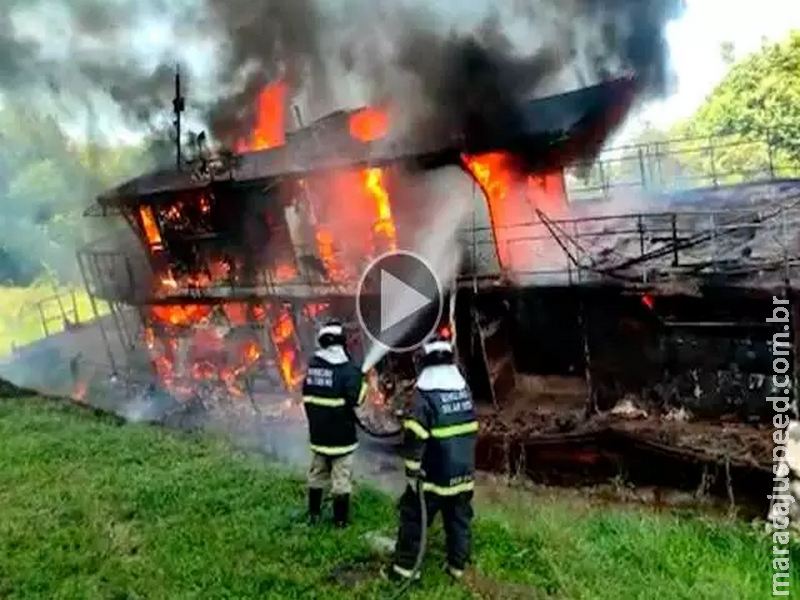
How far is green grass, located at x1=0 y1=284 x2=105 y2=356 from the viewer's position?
33281 mm

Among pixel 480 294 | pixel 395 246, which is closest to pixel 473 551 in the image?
pixel 480 294

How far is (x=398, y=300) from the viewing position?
1683cm

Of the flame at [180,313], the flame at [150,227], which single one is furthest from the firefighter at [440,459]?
the flame at [150,227]

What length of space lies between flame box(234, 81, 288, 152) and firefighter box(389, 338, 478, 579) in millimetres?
19473

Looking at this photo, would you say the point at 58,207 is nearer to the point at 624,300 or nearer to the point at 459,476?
the point at 624,300

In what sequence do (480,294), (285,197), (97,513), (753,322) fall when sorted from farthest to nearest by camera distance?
(285,197)
(480,294)
(753,322)
(97,513)

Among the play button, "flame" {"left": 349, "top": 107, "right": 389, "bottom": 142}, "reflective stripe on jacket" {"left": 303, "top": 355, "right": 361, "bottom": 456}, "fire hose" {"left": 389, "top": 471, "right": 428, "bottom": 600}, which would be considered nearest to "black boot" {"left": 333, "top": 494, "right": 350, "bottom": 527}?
"reflective stripe on jacket" {"left": 303, "top": 355, "right": 361, "bottom": 456}

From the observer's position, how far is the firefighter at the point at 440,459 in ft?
22.2

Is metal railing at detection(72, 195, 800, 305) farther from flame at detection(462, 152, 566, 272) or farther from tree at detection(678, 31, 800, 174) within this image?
tree at detection(678, 31, 800, 174)

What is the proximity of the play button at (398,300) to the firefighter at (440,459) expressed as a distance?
8.97 metres

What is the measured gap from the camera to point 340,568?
23.3ft

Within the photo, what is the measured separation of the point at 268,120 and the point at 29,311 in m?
15.6

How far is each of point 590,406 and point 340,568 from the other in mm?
8325

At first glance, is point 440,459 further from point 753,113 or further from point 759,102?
point 759,102
